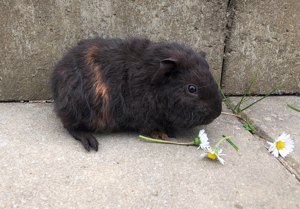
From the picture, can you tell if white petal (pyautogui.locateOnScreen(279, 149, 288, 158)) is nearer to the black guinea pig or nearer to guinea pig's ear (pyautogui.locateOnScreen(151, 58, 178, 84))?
the black guinea pig

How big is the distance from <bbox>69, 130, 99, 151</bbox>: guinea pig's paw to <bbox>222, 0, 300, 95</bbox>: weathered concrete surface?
5.88 ft

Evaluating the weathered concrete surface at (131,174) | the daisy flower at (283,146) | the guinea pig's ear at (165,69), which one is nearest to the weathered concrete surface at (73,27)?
the weathered concrete surface at (131,174)

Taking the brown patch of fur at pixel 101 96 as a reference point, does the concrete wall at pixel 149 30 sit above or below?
above

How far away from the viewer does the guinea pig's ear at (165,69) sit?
6.93ft

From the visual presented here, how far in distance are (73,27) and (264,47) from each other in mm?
2185

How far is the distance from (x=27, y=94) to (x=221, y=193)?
2.38 m

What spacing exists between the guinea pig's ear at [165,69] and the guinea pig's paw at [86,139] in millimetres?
711

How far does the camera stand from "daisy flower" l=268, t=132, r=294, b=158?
2.19 m

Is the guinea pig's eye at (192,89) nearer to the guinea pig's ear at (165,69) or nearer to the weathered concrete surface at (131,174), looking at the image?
the guinea pig's ear at (165,69)

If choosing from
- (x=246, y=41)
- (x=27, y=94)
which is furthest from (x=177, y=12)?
(x=27, y=94)

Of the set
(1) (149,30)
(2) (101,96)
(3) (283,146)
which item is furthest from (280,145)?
(1) (149,30)

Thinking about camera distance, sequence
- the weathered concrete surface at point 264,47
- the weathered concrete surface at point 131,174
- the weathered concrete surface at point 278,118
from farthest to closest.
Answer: the weathered concrete surface at point 264,47
the weathered concrete surface at point 278,118
the weathered concrete surface at point 131,174

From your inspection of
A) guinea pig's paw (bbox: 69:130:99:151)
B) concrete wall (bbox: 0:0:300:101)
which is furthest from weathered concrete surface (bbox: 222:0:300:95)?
guinea pig's paw (bbox: 69:130:99:151)

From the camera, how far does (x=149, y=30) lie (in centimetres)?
290
